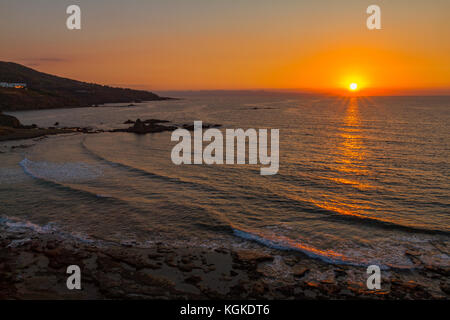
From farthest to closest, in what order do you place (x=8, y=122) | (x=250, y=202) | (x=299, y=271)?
1. (x=8, y=122)
2. (x=250, y=202)
3. (x=299, y=271)

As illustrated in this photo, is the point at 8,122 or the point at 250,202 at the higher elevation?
the point at 8,122

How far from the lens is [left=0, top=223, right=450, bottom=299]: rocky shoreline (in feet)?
35.2

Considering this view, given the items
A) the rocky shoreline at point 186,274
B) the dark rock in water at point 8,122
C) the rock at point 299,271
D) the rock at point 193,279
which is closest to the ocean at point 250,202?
the rocky shoreline at point 186,274

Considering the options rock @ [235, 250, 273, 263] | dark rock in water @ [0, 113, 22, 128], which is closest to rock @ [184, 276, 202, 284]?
rock @ [235, 250, 273, 263]

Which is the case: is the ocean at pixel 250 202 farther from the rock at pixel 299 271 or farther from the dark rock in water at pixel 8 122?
the dark rock in water at pixel 8 122

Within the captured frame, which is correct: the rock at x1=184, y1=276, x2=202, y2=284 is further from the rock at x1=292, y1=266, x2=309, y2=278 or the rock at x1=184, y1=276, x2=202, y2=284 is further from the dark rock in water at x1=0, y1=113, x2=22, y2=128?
the dark rock in water at x1=0, y1=113, x2=22, y2=128

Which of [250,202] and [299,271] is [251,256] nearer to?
[299,271]

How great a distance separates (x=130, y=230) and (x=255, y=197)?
9071mm

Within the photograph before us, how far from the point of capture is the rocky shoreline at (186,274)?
422 inches

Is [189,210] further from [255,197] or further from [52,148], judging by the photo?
[52,148]

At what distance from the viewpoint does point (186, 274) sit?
12.1 meters

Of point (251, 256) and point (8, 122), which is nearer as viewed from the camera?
point (251, 256)

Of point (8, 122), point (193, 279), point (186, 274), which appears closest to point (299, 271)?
point (193, 279)
